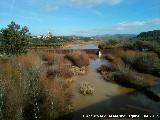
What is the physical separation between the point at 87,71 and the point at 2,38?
9.97m

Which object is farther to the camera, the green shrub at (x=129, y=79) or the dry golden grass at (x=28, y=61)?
the green shrub at (x=129, y=79)

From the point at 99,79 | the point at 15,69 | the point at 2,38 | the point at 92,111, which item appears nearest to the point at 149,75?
the point at 99,79

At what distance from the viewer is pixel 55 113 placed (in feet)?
45.6

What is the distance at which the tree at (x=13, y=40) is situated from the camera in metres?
30.2

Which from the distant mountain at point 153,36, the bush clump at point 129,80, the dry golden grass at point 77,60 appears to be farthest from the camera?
the distant mountain at point 153,36

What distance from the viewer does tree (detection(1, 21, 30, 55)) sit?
30.2m

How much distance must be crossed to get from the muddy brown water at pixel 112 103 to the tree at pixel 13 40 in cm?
1024

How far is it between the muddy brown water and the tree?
33.6 feet

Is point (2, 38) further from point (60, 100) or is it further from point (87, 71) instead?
point (60, 100)

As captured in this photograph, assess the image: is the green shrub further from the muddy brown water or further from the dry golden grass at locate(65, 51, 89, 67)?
the dry golden grass at locate(65, 51, 89, 67)

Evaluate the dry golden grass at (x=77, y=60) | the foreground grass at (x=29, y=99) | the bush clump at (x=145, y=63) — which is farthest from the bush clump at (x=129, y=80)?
the dry golden grass at (x=77, y=60)

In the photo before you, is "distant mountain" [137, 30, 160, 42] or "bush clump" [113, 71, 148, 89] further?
"distant mountain" [137, 30, 160, 42]

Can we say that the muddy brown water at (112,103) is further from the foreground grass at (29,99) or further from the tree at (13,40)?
the tree at (13,40)

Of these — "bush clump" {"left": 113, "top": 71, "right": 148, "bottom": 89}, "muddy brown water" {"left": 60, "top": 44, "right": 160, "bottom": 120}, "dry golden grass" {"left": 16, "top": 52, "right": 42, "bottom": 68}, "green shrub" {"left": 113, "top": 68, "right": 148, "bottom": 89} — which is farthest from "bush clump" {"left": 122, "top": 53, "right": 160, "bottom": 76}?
"dry golden grass" {"left": 16, "top": 52, "right": 42, "bottom": 68}
